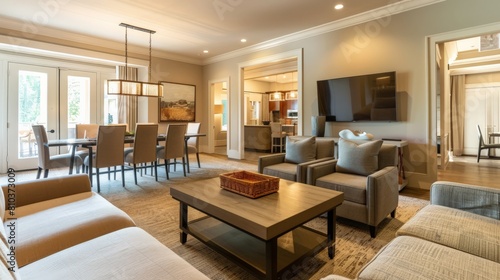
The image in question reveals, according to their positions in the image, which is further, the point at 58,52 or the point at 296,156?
the point at 58,52

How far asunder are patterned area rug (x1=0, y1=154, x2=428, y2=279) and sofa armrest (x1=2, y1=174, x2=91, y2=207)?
783mm

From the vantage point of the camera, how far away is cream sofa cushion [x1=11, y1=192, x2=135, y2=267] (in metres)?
1.24

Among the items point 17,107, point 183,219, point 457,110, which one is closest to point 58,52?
point 17,107

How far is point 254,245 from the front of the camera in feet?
6.12

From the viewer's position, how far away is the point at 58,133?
18.9 ft

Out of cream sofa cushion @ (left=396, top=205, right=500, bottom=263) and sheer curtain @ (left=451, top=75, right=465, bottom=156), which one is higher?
sheer curtain @ (left=451, top=75, right=465, bottom=156)

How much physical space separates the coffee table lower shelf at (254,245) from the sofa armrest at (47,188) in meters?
0.93

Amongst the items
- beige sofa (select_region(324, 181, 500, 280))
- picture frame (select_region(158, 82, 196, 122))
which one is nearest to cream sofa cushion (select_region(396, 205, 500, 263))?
beige sofa (select_region(324, 181, 500, 280))

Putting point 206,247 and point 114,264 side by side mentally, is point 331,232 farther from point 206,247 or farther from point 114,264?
point 114,264

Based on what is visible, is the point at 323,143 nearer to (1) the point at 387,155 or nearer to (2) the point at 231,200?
(1) the point at 387,155

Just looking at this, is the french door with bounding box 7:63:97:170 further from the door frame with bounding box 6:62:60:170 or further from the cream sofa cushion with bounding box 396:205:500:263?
the cream sofa cushion with bounding box 396:205:500:263

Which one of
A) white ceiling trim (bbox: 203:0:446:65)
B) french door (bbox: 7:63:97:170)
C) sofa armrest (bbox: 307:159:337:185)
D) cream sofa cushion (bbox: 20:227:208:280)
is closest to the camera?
cream sofa cushion (bbox: 20:227:208:280)

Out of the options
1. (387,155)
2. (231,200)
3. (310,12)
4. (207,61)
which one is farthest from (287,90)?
(231,200)

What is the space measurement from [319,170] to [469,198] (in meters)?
1.29
